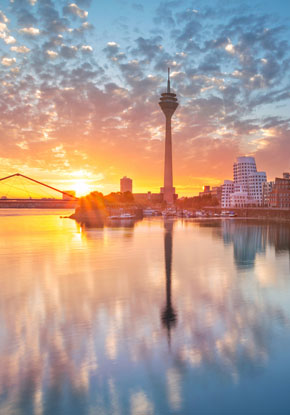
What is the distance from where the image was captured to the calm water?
31.8 feet

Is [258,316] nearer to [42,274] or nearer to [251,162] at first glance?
[42,274]

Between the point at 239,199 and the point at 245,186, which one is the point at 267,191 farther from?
the point at 245,186

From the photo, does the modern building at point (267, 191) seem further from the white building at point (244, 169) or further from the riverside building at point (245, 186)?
the white building at point (244, 169)

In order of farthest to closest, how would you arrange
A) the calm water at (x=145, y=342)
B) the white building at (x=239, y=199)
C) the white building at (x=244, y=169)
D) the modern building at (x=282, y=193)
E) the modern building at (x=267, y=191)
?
the white building at (x=244, y=169) < the white building at (x=239, y=199) < the modern building at (x=267, y=191) < the modern building at (x=282, y=193) < the calm water at (x=145, y=342)

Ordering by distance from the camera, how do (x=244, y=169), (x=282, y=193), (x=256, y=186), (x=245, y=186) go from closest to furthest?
(x=282, y=193), (x=256, y=186), (x=245, y=186), (x=244, y=169)

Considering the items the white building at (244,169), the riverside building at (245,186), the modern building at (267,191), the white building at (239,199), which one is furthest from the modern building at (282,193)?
the white building at (244,169)

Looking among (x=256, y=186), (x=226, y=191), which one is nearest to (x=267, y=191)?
(x=256, y=186)

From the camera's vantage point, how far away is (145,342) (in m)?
13.5

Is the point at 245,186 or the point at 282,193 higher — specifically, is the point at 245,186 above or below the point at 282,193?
above

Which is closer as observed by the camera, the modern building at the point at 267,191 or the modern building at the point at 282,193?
the modern building at the point at 282,193

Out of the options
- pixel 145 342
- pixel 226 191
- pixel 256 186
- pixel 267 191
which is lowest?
pixel 145 342

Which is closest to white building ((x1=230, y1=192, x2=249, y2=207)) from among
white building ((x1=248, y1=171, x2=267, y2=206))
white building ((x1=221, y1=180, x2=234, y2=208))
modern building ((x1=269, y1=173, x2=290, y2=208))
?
white building ((x1=248, y1=171, x2=267, y2=206))

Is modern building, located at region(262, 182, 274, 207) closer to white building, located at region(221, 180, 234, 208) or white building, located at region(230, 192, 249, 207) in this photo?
white building, located at region(230, 192, 249, 207)

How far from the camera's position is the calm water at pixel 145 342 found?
968cm
